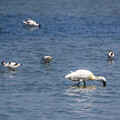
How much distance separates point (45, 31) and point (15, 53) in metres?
12.5

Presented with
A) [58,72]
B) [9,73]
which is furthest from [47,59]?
[9,73]

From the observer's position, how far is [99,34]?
39.6 m

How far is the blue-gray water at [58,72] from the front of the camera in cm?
1645

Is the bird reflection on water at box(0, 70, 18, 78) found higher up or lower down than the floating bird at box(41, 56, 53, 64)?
lower down

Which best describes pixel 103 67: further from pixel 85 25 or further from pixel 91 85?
pixel 85 25

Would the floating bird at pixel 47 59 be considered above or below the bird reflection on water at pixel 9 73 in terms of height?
above

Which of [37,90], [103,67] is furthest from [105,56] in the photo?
[37,90]

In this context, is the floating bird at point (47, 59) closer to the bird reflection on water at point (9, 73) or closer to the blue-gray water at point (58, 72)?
the blue-gray water at point (58, 72)

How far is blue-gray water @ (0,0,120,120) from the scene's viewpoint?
16.5 meters

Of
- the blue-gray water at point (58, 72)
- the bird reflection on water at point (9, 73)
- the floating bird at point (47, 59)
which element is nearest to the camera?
the blue-gray water at point (58, 72)

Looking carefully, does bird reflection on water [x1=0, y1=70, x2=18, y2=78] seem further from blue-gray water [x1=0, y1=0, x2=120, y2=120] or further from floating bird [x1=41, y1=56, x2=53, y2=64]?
floating bird [x1=41, y1=56, x2=53, y2=64]

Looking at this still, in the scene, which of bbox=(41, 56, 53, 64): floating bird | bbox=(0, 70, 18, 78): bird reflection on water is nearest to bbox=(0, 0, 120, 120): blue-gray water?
bbox=(0, 70, 18, 78): bird reflection on water

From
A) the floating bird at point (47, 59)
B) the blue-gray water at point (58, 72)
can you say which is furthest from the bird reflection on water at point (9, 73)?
the floating bird at point (47, 59)

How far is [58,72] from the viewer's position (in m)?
23.8
